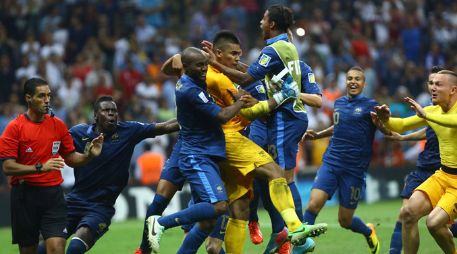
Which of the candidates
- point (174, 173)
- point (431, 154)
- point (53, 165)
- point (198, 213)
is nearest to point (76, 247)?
point (53, 165)

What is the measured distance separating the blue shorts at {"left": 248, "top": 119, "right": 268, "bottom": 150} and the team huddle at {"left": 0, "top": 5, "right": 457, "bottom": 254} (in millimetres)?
14

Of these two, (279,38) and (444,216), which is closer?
(444,216)

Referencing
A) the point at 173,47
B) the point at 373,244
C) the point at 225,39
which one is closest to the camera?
the point at 225,39

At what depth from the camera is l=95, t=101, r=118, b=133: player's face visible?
11.3m

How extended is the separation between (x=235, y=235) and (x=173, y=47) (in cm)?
1234

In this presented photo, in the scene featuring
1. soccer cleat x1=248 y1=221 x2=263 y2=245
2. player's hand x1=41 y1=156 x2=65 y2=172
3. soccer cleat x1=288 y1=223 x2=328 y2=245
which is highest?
player's hand x1=41 y1=156 x2=65 y2=172

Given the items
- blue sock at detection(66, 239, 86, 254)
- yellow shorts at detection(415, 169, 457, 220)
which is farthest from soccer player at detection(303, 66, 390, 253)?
blue sock at detection(66, 239, 86, 254)

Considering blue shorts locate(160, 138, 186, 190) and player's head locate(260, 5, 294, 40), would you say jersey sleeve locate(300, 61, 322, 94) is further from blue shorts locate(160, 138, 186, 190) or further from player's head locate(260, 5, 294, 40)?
blue shorts locate(160, 138, 186, 190)

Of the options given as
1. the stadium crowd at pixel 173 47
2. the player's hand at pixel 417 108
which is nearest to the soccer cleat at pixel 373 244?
the player's hand at pixel 417 108

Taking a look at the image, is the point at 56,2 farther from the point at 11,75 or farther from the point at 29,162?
the point at 29,162

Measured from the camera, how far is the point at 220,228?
1117cm

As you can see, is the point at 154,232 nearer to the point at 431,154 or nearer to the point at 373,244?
the point at 373,244

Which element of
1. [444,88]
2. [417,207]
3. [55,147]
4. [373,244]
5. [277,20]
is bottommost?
[373,244]

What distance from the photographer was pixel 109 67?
72.9ft
